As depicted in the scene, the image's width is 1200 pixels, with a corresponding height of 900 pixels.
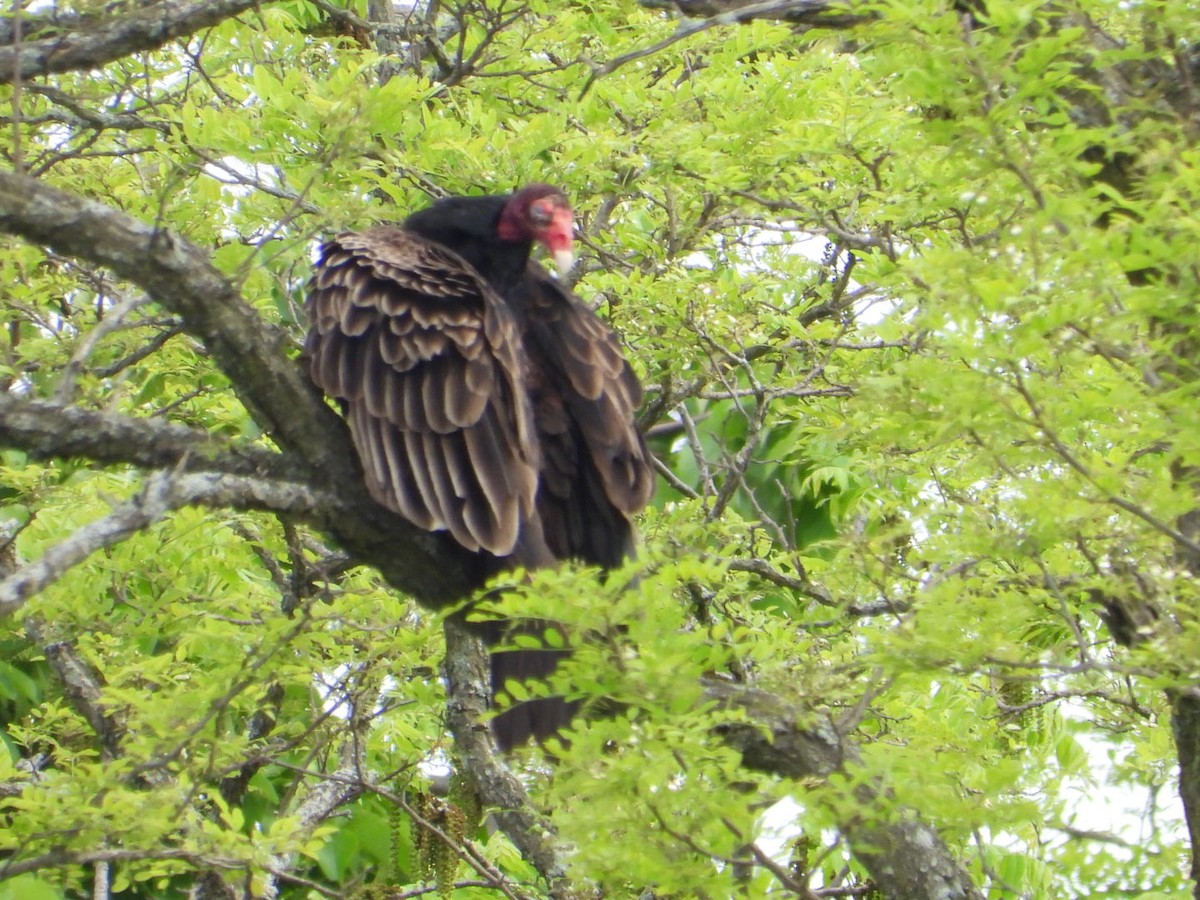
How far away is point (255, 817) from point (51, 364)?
1765 mm

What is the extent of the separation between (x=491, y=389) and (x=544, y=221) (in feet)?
2.04

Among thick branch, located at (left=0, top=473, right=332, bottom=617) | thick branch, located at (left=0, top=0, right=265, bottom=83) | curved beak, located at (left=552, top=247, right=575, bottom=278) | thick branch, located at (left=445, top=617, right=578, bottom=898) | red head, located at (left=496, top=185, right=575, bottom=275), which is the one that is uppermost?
thick branch, located at (left=0, top=0, right=265, bottom=83)

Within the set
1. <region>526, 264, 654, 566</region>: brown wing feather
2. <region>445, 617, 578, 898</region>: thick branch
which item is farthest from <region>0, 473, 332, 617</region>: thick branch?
<region>445, 617, 578, 898</region>: thick branch

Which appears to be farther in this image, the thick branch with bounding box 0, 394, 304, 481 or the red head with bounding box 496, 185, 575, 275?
the red head with bounding box 496, 185, 575, 275

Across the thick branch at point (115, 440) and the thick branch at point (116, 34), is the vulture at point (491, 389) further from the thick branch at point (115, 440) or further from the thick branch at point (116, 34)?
the thick branch at point (116, 34)

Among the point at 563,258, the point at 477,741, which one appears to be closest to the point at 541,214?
the point at 563,258

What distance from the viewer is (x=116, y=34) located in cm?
348

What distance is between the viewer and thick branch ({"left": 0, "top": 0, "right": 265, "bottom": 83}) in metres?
3.43

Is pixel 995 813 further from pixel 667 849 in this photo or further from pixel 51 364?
pixel 51 364

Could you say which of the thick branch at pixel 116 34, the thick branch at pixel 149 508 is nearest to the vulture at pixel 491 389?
the thick branch at pixel 149 508

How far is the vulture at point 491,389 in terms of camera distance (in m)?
3.07

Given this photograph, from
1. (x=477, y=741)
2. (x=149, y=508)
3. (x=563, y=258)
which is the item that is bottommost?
(x=477, y=741)

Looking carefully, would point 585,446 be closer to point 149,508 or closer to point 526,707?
point 526,707

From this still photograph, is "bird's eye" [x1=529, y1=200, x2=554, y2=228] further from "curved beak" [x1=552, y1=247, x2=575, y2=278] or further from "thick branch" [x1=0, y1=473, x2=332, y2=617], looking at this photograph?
"thick branch" [x1=0, y1=473, x2=332, y2=617]
